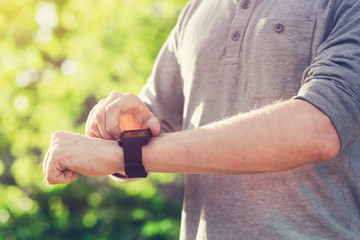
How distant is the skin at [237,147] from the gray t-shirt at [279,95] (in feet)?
0.21

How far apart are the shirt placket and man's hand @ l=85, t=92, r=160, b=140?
0.39 m

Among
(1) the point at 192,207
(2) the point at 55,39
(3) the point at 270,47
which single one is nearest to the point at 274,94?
(3) the point at 270,47

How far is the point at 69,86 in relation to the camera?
270 inches

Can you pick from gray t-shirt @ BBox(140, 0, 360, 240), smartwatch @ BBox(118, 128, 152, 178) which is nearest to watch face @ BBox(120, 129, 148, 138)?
smartwatch @ BBox(118, 128, 152, 178)

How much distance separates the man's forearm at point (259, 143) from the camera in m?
1.30

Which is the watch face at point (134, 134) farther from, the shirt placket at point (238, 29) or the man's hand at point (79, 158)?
the shirt placket at point (238, 29)

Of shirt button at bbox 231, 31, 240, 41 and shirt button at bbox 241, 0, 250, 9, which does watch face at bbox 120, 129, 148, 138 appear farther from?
shirt button at bbox 241, 0, 250, 9

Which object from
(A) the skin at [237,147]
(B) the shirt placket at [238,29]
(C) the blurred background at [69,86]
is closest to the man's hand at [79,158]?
(A) the skin at [237,147]

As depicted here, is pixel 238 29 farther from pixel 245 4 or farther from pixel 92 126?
pixel 92 126

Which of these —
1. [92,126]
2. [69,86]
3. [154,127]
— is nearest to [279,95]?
[154,127]

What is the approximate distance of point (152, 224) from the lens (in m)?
6.15

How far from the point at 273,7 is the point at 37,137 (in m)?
6.30

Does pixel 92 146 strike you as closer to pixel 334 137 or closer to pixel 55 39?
pixel 334 137

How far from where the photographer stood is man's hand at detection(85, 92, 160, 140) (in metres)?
1.54
